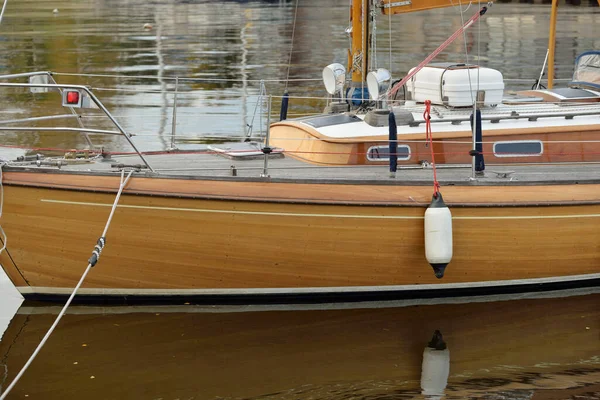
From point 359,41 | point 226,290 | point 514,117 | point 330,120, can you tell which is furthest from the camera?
point 359,41

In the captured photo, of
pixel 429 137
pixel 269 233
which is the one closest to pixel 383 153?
pixel 429 137

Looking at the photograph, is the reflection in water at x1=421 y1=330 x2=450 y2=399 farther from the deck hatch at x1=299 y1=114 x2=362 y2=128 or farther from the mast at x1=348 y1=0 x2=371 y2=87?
the mast at x1=348 y1=0 x2=371 y2=87

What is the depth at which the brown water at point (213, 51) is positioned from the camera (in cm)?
2444

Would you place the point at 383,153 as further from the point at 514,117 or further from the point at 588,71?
the point at 588,71

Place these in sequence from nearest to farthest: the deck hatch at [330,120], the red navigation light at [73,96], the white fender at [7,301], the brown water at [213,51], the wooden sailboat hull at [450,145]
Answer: the red navigation light at [73,96], the white fender at [7,301], the wooden sailboat hull at [450,145], the deck hatch at [330,120], the brown water at [213,51]

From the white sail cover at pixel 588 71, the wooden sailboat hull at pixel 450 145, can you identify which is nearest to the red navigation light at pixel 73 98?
the wooden sailboat hull at pixel 450 145

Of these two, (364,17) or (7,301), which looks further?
(364,17)

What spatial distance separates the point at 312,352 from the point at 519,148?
4.08 m

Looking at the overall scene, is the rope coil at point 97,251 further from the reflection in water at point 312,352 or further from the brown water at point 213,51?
the brown water at point 213,51

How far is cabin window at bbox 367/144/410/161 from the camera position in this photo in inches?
498

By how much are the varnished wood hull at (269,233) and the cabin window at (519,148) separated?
3.64 ft

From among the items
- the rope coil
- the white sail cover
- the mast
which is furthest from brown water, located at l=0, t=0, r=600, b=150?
the rope coil

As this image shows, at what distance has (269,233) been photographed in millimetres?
11547

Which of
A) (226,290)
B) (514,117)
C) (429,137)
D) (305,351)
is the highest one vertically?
(514,117)
